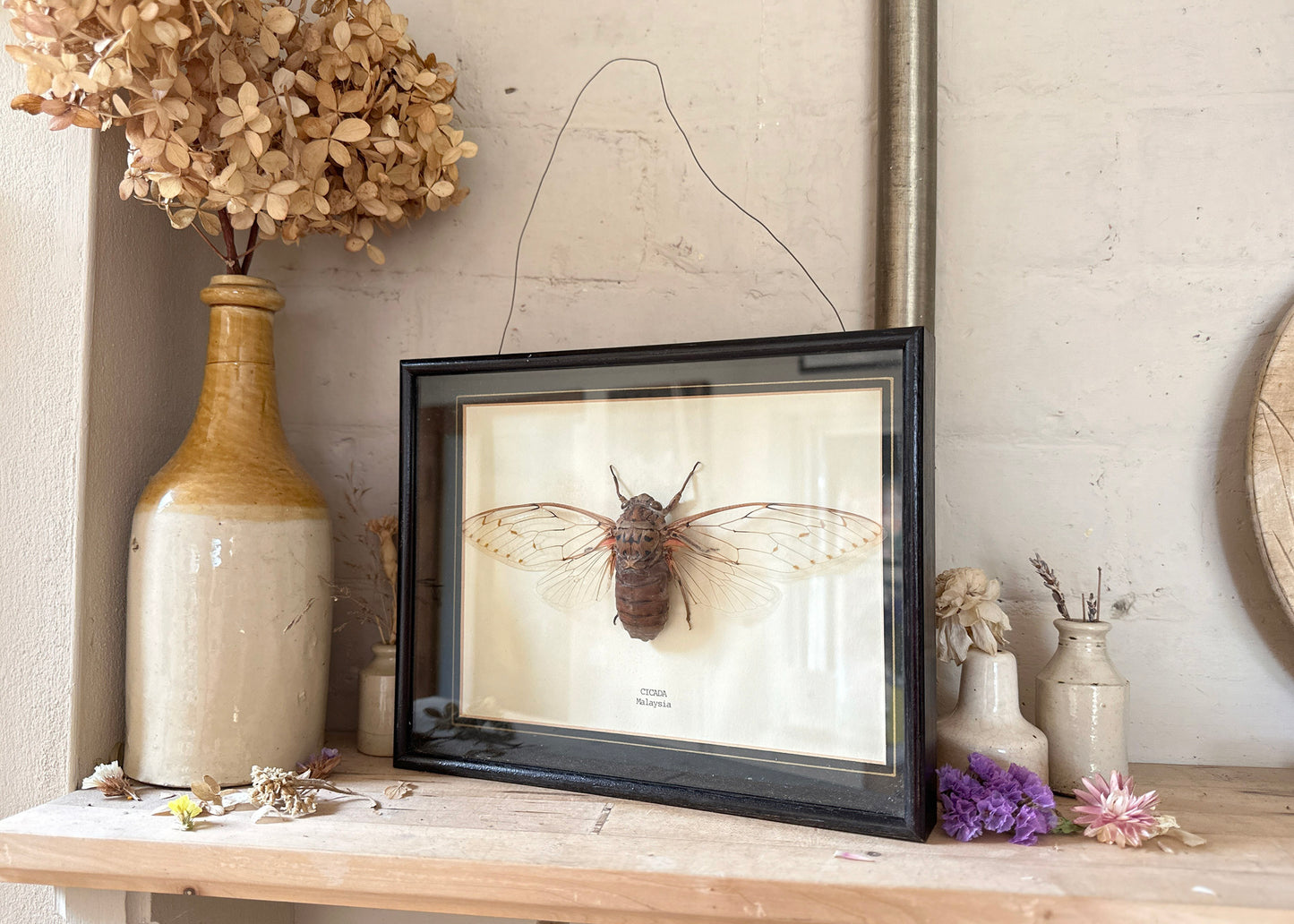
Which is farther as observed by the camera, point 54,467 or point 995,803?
point 54,467

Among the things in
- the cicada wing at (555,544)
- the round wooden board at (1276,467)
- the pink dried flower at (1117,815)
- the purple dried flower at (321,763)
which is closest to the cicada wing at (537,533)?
the cicada wing at (555,544)

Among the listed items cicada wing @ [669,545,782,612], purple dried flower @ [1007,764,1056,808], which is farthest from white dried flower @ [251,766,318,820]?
purple dried flower @ [1007,764,1056,808]

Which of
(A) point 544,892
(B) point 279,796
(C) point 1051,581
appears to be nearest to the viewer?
(A) point 544,892

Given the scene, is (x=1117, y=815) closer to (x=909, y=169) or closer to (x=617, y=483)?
(x=617, y=483)

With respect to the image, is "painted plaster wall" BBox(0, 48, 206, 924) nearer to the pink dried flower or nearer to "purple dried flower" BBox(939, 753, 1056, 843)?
"purple dried flower" BBox(939, 753, 1056, 843)

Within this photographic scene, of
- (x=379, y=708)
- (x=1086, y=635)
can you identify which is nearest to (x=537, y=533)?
(x=379, y=708)
